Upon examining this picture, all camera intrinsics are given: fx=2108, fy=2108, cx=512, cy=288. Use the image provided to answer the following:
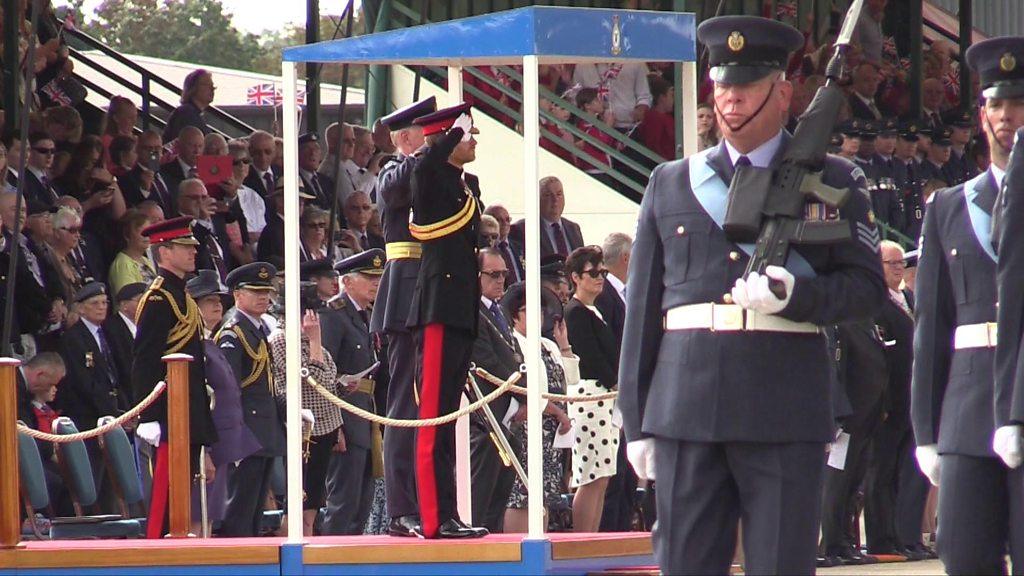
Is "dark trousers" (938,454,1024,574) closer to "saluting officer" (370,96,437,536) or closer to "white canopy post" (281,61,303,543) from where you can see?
"saluting officer" (370,96,437,536)

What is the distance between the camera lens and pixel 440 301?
823 centimetres

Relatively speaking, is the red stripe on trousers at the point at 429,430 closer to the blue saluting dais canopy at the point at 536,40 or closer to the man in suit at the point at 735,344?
the blue saluting dais canopy at the point at 536,40

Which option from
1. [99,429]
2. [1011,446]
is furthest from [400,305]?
[1011,446]

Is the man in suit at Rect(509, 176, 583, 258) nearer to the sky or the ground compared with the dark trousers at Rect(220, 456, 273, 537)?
nearer to the sky

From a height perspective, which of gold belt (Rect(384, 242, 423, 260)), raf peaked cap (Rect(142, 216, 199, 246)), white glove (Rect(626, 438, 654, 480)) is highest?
raf peaked cap (Rect(142, 216, 199, 246))

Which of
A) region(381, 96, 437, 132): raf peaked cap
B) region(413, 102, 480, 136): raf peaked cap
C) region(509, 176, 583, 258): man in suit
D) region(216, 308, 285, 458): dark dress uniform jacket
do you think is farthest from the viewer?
region(509, 176, 583, 258): man in suit

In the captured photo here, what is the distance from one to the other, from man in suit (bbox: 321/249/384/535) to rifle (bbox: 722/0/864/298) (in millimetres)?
5855

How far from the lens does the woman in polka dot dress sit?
404 inches

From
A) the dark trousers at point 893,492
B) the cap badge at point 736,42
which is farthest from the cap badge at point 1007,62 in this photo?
the dark trousers at point 893,492

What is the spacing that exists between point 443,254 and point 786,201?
3192 millimetres

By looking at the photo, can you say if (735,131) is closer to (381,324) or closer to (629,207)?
(381,324)

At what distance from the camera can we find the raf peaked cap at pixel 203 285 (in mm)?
10891

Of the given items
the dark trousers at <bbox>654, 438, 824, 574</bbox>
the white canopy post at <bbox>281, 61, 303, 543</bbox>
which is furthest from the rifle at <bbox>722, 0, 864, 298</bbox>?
the white canopy post at <bbox>281, 61, 303, 543</bbox>

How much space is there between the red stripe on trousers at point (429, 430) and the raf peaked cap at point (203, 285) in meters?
2.89
